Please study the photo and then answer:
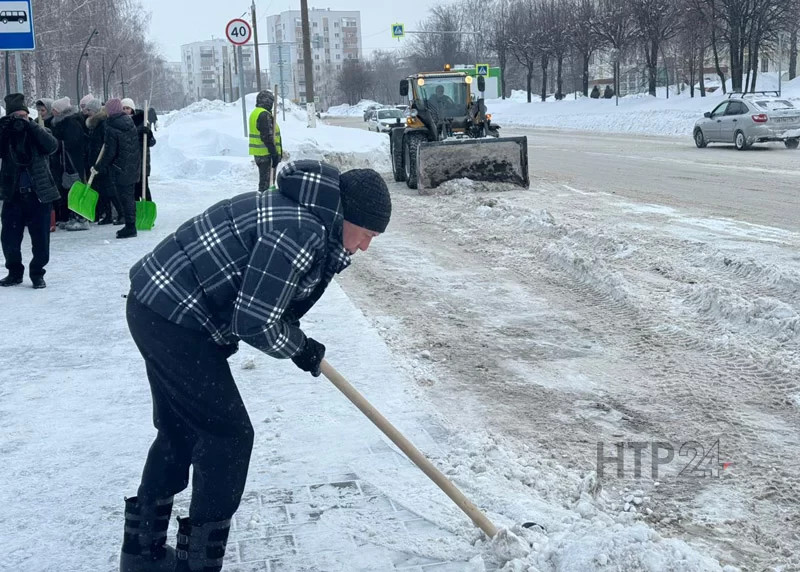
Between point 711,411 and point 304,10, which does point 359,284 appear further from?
point 304,10

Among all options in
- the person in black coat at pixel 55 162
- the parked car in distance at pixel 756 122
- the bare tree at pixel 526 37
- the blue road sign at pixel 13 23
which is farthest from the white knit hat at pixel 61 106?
the bare tree at pixel 526 37

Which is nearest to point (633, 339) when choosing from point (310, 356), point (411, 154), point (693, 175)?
point (310, 356)

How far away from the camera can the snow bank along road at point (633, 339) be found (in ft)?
12.4

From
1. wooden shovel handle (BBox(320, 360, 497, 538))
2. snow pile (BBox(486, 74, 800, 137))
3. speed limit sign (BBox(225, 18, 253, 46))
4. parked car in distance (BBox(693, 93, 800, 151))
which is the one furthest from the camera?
snow pile (BBox(486, 74, 800, 137))

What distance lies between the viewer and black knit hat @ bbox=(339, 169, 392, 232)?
2.61 metres

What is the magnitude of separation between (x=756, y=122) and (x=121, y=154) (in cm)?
1576

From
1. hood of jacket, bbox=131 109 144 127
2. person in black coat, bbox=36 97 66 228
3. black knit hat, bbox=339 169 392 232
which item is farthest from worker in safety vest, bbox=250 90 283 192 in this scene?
black knit hat, bbox=339 169 392 232

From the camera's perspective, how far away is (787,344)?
5.60 metres

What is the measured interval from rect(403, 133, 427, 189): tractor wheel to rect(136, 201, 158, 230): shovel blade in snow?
6034 mm

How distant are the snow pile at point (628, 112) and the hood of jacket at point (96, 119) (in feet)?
80.7

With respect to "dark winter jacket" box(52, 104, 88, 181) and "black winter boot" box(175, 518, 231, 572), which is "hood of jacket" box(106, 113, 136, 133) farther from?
"black winter boot" box(175, 518, 231, 572)

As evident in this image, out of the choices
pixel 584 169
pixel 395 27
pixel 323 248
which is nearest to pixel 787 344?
pixel 323 248

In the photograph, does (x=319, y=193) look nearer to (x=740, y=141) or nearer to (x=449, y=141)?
(x=449, y=141)

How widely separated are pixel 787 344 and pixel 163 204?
10.7 meters
